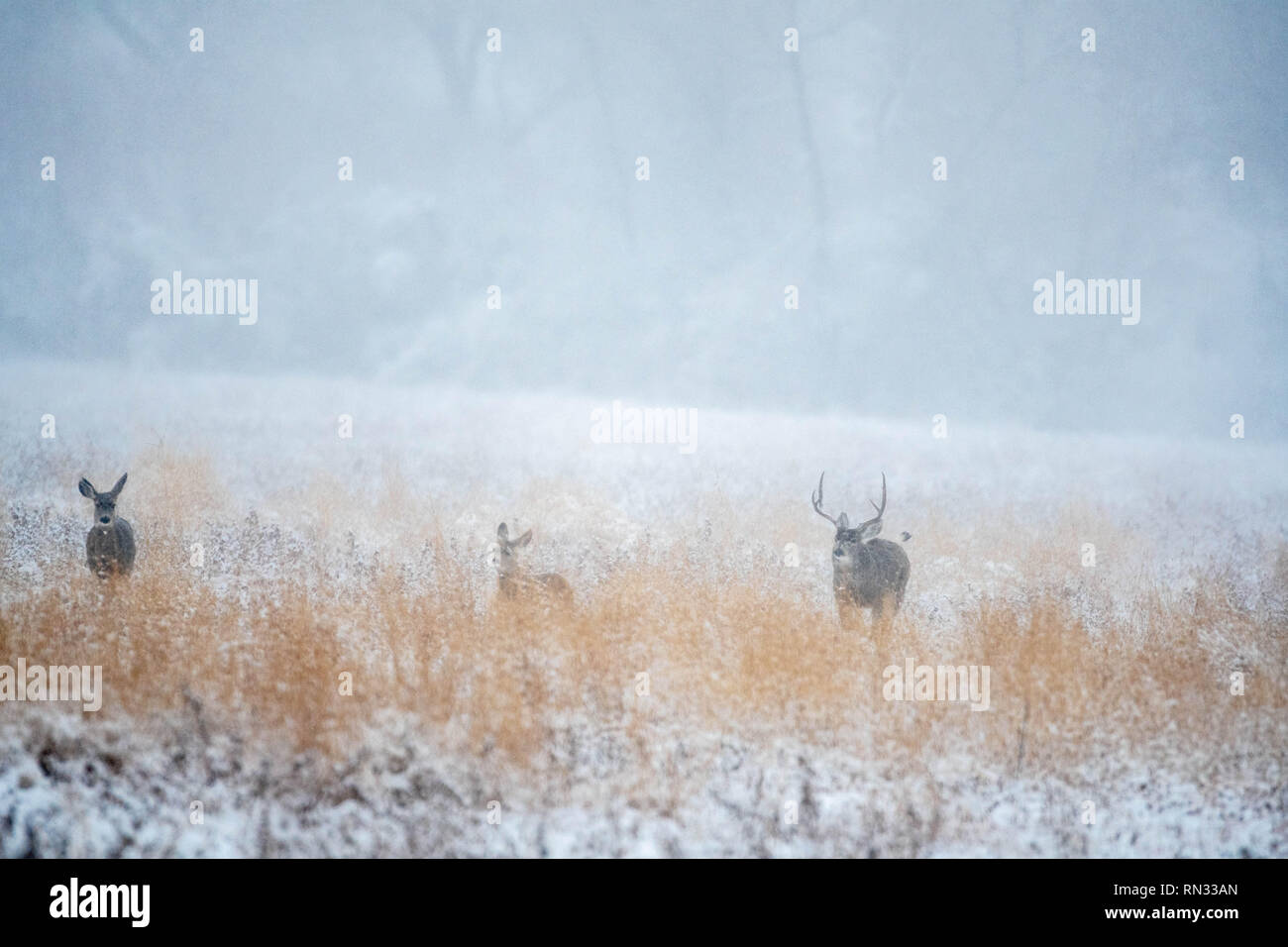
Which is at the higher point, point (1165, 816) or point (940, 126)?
point (940, 126)

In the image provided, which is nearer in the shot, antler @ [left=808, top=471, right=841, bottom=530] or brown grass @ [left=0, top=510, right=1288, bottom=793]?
brown grass @ [left=0, top=510, right=1288, bottom=793]

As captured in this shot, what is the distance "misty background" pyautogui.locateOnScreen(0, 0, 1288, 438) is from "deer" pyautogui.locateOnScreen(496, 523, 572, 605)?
4.41 ft

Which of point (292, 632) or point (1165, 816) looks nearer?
point (1165, 816)

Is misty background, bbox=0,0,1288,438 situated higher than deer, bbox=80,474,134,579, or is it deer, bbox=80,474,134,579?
misty background, bbox=0,0,1288,438

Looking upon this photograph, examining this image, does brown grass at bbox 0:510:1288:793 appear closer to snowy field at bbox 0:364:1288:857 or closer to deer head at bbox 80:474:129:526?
snowy field at bbox 0:364:1288:857

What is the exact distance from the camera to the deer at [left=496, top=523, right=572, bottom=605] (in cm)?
518

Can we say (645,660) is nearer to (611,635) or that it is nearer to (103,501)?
(611,635)

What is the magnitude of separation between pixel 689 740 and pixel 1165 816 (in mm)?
2918

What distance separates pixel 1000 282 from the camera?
5.83 metres

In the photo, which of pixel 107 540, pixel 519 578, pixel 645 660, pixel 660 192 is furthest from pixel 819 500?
pixel 107 540

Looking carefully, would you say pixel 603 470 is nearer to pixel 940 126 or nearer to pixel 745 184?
pixel 745 184

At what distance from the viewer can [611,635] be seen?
5.02 metres

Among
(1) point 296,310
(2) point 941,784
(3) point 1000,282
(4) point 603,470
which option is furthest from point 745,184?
(2) point 941,784

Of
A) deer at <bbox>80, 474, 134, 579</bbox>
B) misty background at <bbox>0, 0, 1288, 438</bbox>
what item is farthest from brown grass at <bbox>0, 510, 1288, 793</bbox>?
misty background at <bbox>0, 0, 1288, 438</bbox>
